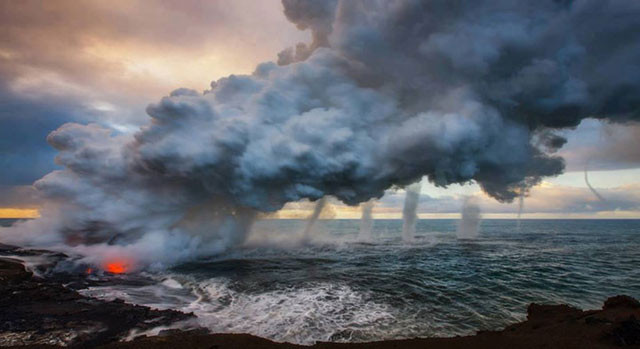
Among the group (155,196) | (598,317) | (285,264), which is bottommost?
(285,264)

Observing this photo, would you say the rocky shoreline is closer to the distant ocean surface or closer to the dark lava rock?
the dark lava rock

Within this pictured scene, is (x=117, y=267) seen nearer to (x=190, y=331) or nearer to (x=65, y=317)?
(x=65, y=317)

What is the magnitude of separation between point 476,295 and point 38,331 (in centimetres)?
2050

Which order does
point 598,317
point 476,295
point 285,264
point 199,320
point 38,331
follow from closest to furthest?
point 598,317
point 38,331
point 199,320
point 476,295
point 285,264

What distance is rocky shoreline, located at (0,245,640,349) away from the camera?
8.27 m

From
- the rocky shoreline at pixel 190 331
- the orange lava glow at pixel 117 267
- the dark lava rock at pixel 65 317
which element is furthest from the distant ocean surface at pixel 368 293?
the orange lava glow at pixel 117 267

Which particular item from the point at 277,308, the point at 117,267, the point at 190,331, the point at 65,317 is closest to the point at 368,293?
the point at 277,308

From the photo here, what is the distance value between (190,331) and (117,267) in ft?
63.4

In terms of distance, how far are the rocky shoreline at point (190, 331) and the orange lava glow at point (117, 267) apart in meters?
10.3

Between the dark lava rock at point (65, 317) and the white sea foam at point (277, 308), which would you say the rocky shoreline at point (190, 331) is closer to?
the dark lava rock at point (65, 317)

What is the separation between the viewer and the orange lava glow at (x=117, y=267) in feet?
80.9

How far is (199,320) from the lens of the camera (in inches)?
494

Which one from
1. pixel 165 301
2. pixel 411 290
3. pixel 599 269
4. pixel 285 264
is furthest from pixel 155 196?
pixel 599 269

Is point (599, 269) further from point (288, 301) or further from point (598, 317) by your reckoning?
point (288, 301)
